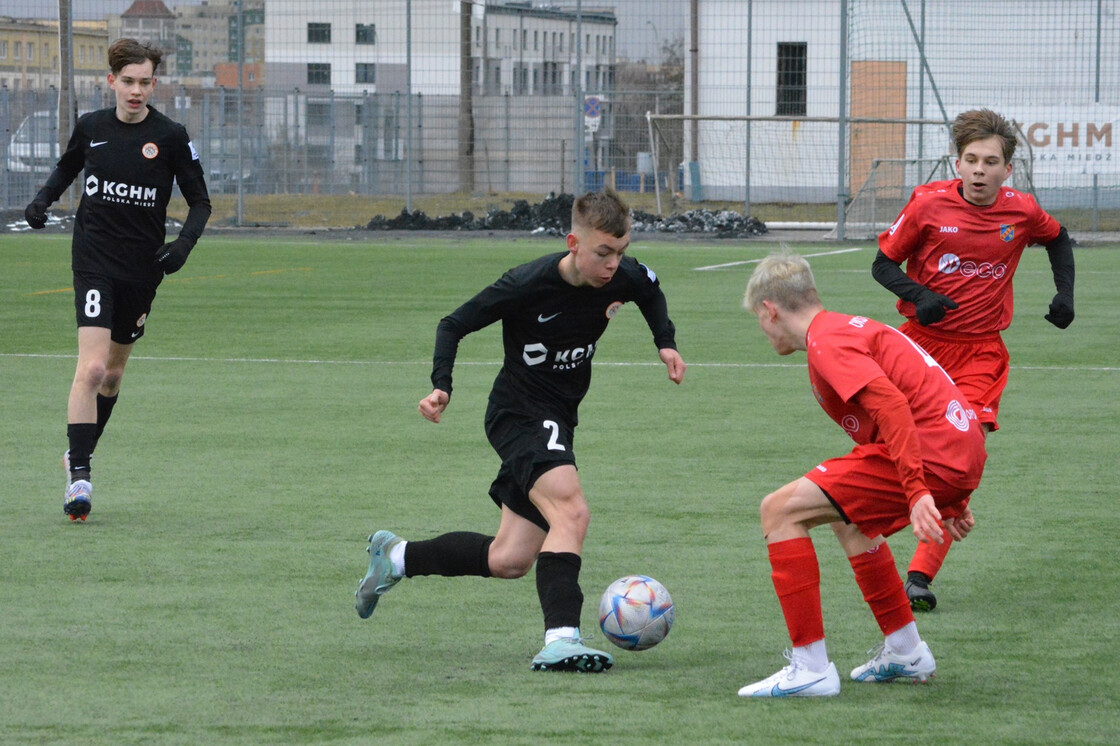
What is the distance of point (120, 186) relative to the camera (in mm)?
7211

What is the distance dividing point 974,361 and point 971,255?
0.39 m

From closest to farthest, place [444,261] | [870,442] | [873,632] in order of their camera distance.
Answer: [870,442] < [873,632] < [444,261]

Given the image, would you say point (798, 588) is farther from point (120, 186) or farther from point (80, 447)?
point (120, 186)

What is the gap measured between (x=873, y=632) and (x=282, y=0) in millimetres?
Result: 31840

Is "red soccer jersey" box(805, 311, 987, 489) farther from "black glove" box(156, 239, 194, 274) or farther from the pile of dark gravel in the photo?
the pile of dark gravel

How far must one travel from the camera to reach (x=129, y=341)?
7336 mm

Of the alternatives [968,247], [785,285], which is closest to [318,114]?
[968,247]

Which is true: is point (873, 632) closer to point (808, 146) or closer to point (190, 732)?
point (190, 732)

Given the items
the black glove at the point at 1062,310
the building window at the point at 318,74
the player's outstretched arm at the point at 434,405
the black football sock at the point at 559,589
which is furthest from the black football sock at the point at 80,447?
the building window at the point at 318,74

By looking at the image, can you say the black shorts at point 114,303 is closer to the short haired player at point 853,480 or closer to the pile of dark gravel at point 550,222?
the short haired player at point 853,480

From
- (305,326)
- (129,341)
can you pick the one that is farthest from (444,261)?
(129,341)

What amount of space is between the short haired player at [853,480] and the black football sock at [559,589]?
599 mm

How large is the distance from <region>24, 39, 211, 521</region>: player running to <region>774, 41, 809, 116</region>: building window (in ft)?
77.9

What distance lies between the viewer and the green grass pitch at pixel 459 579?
13.4ft
